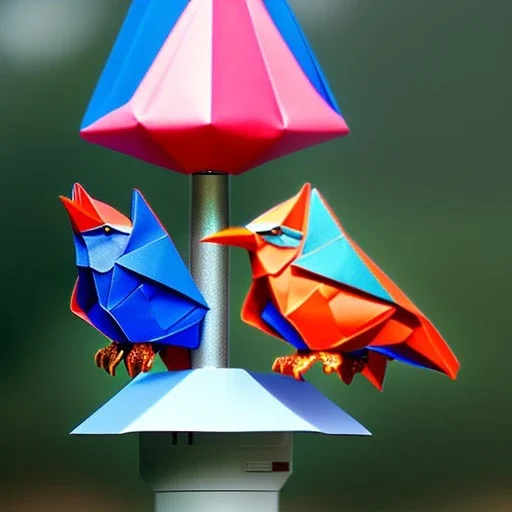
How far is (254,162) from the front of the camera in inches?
150

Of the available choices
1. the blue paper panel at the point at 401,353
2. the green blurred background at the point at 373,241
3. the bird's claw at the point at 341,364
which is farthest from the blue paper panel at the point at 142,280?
the green blurred background at the point at 373,241

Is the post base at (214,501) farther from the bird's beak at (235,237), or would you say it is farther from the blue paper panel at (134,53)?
the blue paper panel at (134,53)

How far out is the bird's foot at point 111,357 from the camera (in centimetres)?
376

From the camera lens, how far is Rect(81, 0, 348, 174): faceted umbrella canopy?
3.58m

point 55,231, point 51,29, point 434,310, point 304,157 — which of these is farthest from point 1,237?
point 434,310

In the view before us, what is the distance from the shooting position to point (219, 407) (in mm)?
3482

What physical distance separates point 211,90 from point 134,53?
274mm

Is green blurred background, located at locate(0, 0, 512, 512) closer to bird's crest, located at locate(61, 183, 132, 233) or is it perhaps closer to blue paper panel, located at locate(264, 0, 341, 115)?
blue paper panel, located at locate(264, 0, 341, 115)

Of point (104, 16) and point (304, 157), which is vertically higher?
point (104, 16)

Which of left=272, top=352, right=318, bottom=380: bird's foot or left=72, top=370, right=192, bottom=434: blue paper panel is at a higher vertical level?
left=272, top=352, right=318, bottom=380: bird's foot

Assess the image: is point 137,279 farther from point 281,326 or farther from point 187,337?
point 281,326

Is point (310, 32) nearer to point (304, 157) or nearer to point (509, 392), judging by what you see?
point (304, 157)

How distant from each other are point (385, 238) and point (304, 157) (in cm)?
35

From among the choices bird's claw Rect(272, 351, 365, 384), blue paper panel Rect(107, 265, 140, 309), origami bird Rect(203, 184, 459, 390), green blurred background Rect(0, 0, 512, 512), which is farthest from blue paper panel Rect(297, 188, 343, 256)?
green blurred background Rect(0, 0, 512, 512)
